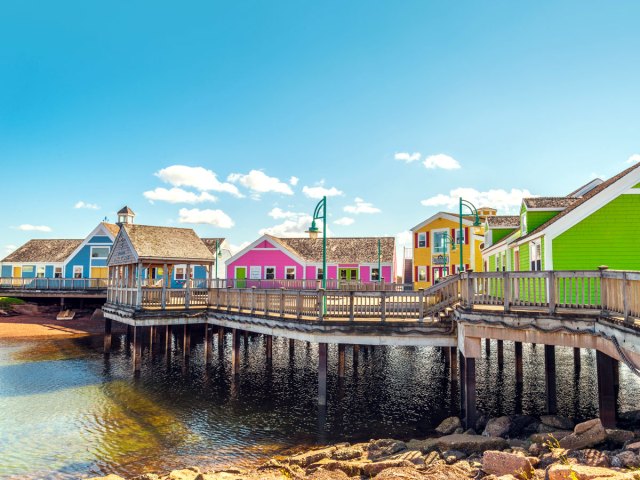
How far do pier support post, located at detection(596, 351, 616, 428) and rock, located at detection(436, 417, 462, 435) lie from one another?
3.83 meters

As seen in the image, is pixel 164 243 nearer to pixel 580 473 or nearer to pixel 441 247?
pixel 580 473

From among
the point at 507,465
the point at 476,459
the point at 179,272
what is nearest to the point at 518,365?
the point at 476,459

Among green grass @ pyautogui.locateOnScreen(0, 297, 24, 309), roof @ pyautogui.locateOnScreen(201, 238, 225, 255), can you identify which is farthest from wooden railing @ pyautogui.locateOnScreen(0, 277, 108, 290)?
roof @ pyautogui.locateOnScreen(201, 238, 225, 255)

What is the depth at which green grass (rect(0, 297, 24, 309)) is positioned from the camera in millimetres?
39281

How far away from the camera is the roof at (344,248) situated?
44.0m

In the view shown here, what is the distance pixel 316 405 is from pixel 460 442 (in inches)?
264

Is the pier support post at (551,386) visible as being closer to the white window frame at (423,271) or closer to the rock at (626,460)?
the rock at (626,460)

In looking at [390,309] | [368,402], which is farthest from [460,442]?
[368,402]

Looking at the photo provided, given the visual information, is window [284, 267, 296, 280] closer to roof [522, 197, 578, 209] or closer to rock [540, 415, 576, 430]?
roof [522, 197, 578, 209]

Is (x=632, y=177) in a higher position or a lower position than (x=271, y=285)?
higher

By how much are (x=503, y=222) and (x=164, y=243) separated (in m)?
22.1

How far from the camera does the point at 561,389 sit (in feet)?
59.6

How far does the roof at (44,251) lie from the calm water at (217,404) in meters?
26.7

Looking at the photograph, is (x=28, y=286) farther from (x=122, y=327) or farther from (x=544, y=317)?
(x=544, y=317)
